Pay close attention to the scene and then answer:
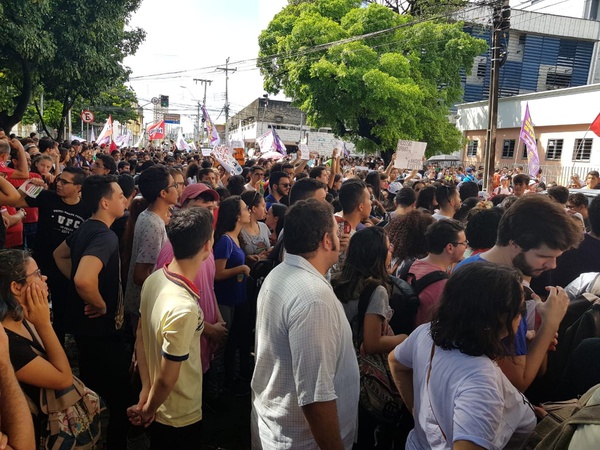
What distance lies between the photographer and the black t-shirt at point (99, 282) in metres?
3.20

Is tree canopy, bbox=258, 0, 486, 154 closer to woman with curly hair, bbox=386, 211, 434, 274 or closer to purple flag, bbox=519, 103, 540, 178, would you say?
purple flag, bbox=519, 103, 540, 178

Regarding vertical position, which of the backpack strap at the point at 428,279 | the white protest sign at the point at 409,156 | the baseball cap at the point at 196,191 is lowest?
the backpack strap at the point at 428,279

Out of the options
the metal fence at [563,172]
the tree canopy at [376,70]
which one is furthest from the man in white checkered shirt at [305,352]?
the tree canopy at [376,70]

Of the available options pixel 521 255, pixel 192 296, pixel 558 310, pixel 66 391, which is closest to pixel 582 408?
pixel 558 310

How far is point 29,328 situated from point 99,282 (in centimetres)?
111

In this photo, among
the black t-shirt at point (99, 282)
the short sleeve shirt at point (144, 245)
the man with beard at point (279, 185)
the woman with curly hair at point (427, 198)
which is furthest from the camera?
the man with beard at point (279, 185)

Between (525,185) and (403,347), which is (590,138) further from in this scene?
A: (403,347)

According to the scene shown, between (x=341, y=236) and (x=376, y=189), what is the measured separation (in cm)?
421

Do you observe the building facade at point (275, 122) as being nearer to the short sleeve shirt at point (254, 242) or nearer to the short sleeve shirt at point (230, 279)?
the short sleeve shirt at point (254, 242)

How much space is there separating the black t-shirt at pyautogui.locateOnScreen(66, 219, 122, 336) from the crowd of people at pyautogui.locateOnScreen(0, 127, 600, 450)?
0.01 meters

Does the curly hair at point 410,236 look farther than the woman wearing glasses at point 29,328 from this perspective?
Yes

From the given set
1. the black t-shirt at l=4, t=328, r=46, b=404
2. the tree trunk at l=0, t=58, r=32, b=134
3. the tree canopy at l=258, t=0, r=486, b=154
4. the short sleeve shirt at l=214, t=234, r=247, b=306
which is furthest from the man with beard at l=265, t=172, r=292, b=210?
the tree canopy at l=258, t=0, r=486, b=154

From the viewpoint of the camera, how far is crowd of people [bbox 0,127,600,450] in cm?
186

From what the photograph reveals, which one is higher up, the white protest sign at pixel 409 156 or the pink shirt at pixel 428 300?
the white protest sign at pixel 409 156
